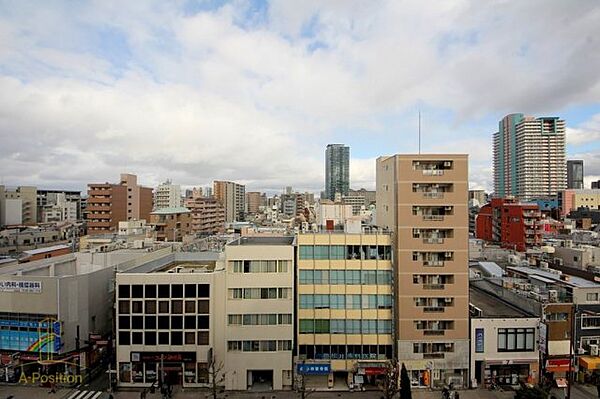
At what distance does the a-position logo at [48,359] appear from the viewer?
34906 millimetres

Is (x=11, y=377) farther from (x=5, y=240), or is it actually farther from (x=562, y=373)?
(x=5, y=240)

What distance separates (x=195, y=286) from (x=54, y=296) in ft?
39.8

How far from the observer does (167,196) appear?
6068 inches

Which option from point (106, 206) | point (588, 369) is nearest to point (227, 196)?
point (106, 206)

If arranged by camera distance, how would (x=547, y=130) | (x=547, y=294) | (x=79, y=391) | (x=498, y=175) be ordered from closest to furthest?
(x=79, y=391) → (x=547, y=294) → (x=547, y=130) → (x=498, y=175)

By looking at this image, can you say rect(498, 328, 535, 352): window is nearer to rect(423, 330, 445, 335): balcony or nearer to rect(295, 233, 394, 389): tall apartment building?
rect(423, 330, 445, 335): balcony

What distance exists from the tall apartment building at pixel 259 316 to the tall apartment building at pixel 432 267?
9.74m

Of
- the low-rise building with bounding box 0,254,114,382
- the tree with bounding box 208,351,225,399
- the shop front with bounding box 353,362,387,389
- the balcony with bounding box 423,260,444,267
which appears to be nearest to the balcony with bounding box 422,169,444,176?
the balcony with bounding box 423,260,444,267

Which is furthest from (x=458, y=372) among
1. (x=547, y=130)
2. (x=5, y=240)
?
(x=547, y=130)

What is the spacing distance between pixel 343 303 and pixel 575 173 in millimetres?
201498

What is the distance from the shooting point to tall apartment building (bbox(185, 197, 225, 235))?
384 feet

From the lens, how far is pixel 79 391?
34.1m

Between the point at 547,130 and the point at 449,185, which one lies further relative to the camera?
the point at 547,130

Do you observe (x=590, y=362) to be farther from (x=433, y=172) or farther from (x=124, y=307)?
(x=124, y=307)
